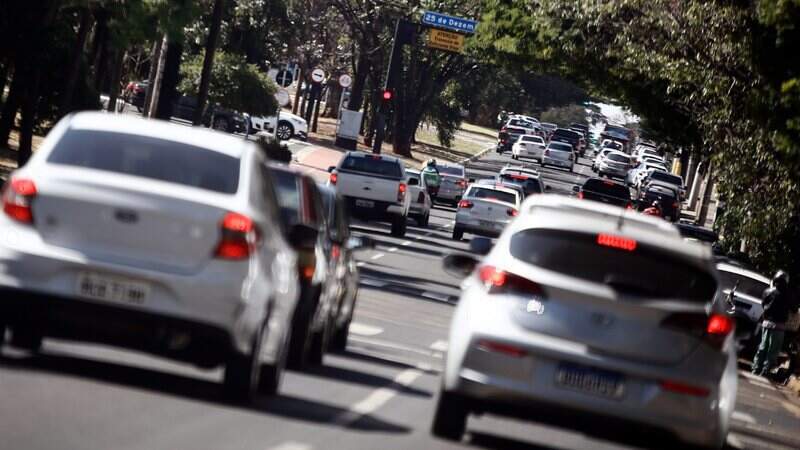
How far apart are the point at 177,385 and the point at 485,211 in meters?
31.1

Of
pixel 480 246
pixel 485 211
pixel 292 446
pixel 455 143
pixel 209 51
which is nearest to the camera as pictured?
pixel 292 446

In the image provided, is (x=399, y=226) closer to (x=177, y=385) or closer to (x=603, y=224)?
(x=177, y=385)

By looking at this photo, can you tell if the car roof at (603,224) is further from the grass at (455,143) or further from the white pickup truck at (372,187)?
the grass at (455,143)

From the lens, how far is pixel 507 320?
1123cm

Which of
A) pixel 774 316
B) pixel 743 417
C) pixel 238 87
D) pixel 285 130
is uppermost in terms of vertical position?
pixel 238 87

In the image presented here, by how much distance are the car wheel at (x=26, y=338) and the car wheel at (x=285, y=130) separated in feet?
206

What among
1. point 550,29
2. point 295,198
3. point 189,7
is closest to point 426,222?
point 550,29

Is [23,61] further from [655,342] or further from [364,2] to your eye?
[364,2]

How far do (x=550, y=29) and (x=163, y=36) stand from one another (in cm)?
1458

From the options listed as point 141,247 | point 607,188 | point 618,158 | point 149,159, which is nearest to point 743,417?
point 149,159

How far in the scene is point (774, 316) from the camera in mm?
27500

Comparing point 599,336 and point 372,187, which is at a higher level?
point 599,336

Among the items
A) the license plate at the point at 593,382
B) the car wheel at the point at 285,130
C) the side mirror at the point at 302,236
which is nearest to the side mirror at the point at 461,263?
the side mirror at the point at 302,236

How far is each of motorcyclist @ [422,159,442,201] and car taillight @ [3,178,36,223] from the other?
47717mm
